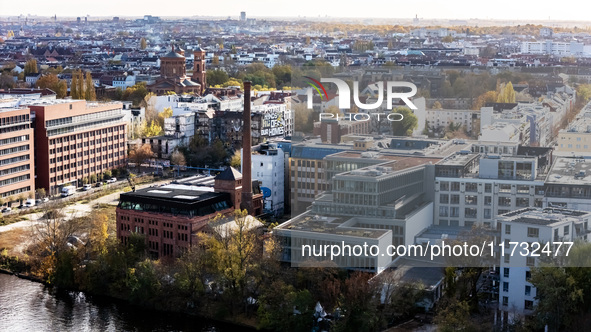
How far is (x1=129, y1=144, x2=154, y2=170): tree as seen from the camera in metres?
14.5

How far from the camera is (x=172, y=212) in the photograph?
938 centimetres

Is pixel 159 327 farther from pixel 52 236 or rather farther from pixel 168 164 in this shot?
pixel 168 164

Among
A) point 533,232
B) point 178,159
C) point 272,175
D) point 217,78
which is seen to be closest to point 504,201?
point 533,232

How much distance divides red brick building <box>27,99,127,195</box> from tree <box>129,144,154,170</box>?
138 millimetres

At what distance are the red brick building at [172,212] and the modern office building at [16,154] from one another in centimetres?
274

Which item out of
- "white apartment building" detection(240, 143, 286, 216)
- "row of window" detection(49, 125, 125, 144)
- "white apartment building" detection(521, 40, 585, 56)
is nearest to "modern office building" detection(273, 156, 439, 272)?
A: "white apartment building" detection(240, 143, 286, 216)

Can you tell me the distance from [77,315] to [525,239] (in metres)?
3.89

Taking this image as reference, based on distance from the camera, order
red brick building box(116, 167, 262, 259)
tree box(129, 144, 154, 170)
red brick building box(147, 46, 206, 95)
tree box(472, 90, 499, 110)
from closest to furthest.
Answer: red brick building box(116, 167, 262, 259) < tree box(472, 90, 499, 110) < tree box(129, 144, 154, 170) < red brick building box(147, 46, 206, 95)

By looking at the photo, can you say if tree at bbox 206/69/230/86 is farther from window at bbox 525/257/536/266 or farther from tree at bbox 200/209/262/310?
window at bbox 525/257/536/266

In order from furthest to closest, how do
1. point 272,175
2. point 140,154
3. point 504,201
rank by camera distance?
point 140,154
point 272,175
point 504,201

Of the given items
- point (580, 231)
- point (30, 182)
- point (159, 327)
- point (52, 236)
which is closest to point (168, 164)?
point (30, 182)

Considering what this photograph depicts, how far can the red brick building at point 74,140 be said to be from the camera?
1248cm

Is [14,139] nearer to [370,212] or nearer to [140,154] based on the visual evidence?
[140,154]

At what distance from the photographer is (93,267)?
8.80 meters
